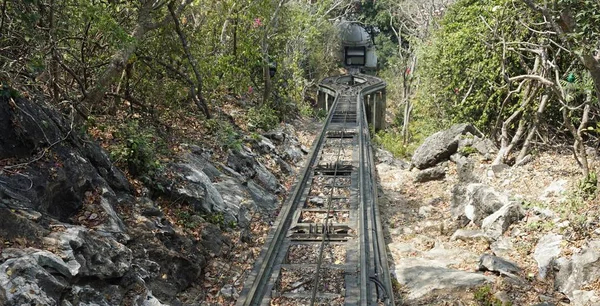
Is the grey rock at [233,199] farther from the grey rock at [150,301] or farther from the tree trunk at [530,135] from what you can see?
the tree trunk at [530,135]

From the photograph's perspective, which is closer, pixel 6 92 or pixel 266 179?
pixel 6 92

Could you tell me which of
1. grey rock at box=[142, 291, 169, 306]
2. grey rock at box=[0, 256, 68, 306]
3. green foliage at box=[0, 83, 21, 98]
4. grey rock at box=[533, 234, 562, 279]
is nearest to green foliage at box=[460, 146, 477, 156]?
grey rock at box=[533, 234, 562, 279]

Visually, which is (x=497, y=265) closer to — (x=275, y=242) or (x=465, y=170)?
(x=275, y=242)

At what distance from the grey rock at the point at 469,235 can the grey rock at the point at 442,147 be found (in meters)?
4.67

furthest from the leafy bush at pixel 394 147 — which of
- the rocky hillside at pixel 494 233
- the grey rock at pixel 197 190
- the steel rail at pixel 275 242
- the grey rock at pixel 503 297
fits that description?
the grey rock at pixel 503 297

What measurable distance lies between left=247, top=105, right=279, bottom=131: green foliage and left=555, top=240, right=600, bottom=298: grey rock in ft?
34.9

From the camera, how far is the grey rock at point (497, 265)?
24.3ft

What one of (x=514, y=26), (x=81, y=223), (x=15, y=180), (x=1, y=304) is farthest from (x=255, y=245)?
(x=514, y=26)

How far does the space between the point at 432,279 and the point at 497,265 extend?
100 centimetres

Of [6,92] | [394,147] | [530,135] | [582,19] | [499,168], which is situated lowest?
[394,147]

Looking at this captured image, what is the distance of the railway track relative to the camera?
6.88 metres

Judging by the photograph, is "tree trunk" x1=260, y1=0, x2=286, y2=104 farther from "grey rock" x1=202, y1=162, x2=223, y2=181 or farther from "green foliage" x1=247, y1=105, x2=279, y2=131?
"grey rock" x1=202, y1=162, x2=223, y2=181

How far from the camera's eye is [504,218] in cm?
890

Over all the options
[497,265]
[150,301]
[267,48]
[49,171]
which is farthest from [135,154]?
[267,48]
